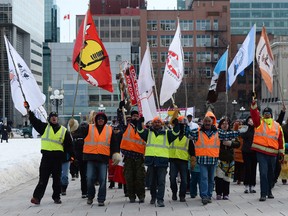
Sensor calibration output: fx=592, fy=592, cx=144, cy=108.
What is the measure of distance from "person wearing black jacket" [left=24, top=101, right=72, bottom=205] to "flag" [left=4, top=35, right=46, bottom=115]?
1.24 metres

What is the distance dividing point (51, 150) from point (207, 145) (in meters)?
3.03

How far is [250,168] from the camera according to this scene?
522 inches

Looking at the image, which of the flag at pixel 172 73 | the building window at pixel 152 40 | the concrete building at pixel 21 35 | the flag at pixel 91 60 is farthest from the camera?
the concrete building at pixel 21 35

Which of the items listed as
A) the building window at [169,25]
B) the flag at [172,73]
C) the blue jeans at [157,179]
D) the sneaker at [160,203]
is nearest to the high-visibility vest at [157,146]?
the blue jeans at [157,179]

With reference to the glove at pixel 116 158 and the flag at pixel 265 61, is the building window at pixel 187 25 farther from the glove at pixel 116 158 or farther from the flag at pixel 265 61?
the glove at pixel 116 158

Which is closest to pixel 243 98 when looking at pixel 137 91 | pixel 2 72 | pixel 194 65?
pixel 194 65

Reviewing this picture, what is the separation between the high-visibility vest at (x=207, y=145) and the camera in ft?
37.4

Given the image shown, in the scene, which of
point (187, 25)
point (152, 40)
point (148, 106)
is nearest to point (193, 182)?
point (148, 106)

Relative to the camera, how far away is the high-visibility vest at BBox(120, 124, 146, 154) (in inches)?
465

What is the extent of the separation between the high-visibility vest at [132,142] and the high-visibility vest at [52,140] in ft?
4.04

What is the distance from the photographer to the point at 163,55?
10250 cm

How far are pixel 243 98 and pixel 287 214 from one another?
91079 mm

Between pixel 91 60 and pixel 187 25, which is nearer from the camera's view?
pixel 91 60

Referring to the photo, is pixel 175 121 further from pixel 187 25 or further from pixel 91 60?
pixel 187 25
